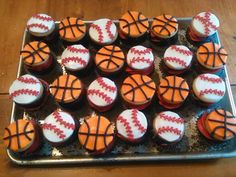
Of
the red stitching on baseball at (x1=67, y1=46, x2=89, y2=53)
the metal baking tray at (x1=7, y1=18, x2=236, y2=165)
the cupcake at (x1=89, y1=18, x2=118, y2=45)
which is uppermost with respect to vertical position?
the cupcake at (x1=89, y1=18, x2=118, y2=45)

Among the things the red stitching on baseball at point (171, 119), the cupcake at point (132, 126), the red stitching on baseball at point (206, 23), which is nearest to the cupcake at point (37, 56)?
the cupcake at point (132, 126)

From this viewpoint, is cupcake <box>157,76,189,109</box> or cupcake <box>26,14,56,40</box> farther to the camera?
cupcake <box>26,14,56,40</box>

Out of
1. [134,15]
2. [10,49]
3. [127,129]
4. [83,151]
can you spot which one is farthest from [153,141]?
[10,49]

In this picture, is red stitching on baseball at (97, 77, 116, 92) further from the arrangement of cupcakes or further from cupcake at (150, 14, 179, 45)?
cupcake at (150, 14, 179, 45)

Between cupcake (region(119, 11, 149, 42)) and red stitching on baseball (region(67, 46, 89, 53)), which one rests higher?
cupcake (region(119, 11, 149, 42))

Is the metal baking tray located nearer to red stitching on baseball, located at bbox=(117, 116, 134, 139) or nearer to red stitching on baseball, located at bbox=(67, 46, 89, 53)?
red stitching on baseball, located at bbox=(117, 116, 134, 139)

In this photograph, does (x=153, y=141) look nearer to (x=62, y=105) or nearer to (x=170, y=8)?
(x=62, y=105)

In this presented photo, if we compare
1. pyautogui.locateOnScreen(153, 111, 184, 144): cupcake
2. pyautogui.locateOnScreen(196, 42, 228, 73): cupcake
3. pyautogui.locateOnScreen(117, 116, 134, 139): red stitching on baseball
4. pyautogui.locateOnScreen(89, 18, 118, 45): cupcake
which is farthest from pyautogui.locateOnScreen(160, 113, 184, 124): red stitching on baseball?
pyautogui.locateOnScreen(89, 18, 118, 45): cupcake
